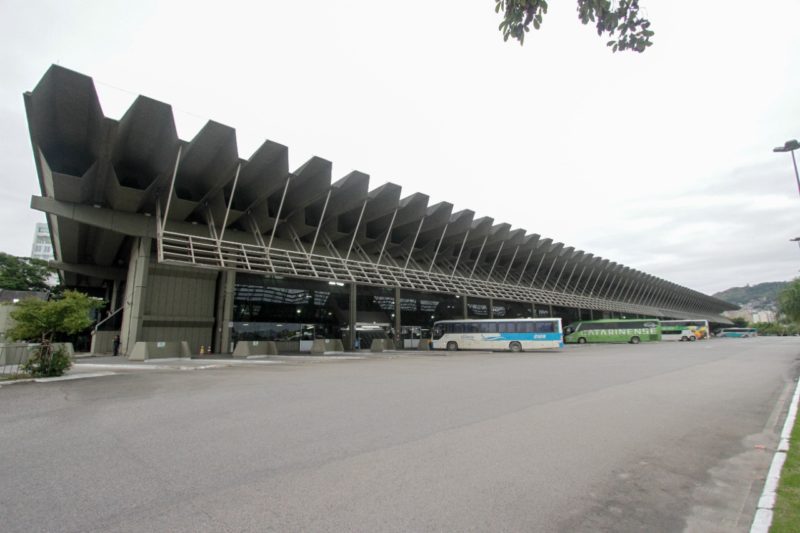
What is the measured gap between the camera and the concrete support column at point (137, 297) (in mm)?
21234

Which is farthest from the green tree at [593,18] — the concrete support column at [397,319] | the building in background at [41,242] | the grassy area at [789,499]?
the building in background at [41,242]

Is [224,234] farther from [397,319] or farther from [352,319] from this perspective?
[397,319]

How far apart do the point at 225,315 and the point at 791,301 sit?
36.8 meters

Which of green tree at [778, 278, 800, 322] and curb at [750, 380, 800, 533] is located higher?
green tree at [778, 278, 800, 322]

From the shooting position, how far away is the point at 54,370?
12.6m

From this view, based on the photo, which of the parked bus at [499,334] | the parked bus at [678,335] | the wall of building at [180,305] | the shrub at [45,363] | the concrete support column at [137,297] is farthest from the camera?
the parked bus at [678,335]

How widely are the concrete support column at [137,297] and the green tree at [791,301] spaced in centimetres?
4043

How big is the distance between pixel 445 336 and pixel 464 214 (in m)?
10.5

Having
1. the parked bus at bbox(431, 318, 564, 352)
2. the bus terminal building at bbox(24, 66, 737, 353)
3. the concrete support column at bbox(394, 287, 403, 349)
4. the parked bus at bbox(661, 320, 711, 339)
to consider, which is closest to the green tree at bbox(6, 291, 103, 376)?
the bus terminal building at bbox(24, 66, 737, 353)

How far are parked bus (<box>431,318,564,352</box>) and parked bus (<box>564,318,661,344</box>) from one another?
16.5 meters

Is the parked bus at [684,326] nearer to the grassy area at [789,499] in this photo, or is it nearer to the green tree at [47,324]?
the grassy area at [789,499]

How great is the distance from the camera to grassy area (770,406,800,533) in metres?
2.94

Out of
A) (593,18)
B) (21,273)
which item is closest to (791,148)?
(593,18)

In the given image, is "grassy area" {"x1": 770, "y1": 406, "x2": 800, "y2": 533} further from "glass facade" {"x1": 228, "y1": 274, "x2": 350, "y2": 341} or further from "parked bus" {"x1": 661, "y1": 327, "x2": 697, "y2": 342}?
"parked bus" {"x1": 661, "y1": 327, "x2": 697, "y2": 342}
